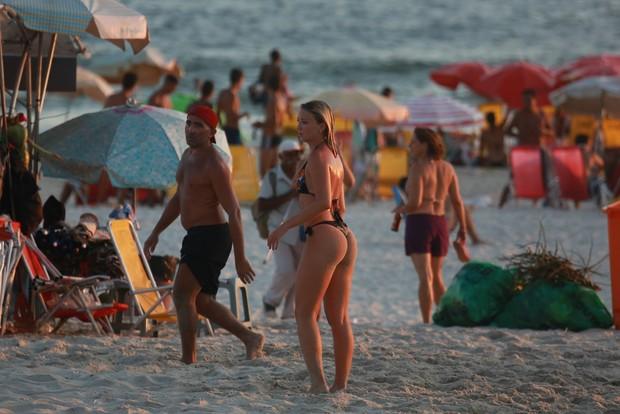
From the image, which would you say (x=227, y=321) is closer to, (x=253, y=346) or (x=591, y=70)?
(x=253, y=346)

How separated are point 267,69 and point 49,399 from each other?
14327 millimetres

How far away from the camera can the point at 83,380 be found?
20.7 feet

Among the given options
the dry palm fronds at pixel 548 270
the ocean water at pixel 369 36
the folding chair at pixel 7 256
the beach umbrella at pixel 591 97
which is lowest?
the dry palm fronds at pixel 548 270

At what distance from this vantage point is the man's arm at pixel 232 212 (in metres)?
6.50

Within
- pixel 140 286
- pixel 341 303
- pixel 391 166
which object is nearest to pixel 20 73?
pixel 140 286

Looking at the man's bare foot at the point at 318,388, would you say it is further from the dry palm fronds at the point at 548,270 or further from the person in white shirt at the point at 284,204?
the dry palm fronds at the point at 548,270

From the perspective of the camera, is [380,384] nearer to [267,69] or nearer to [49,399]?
[49,399]

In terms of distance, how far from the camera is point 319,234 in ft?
18.7

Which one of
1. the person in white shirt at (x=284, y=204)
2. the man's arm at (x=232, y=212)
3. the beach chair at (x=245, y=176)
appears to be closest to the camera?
the man's arm at (x=232, y=212)

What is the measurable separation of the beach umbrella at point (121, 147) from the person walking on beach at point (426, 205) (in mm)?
1222

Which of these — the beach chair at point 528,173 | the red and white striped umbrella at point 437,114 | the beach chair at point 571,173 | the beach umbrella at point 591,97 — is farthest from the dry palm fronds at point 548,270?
the red and white striped umbrella at point 437,114

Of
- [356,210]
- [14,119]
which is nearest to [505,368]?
[14,119]

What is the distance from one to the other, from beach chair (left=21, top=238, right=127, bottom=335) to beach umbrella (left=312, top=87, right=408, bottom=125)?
1022cm

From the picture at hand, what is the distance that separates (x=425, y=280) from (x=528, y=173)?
8.07m
